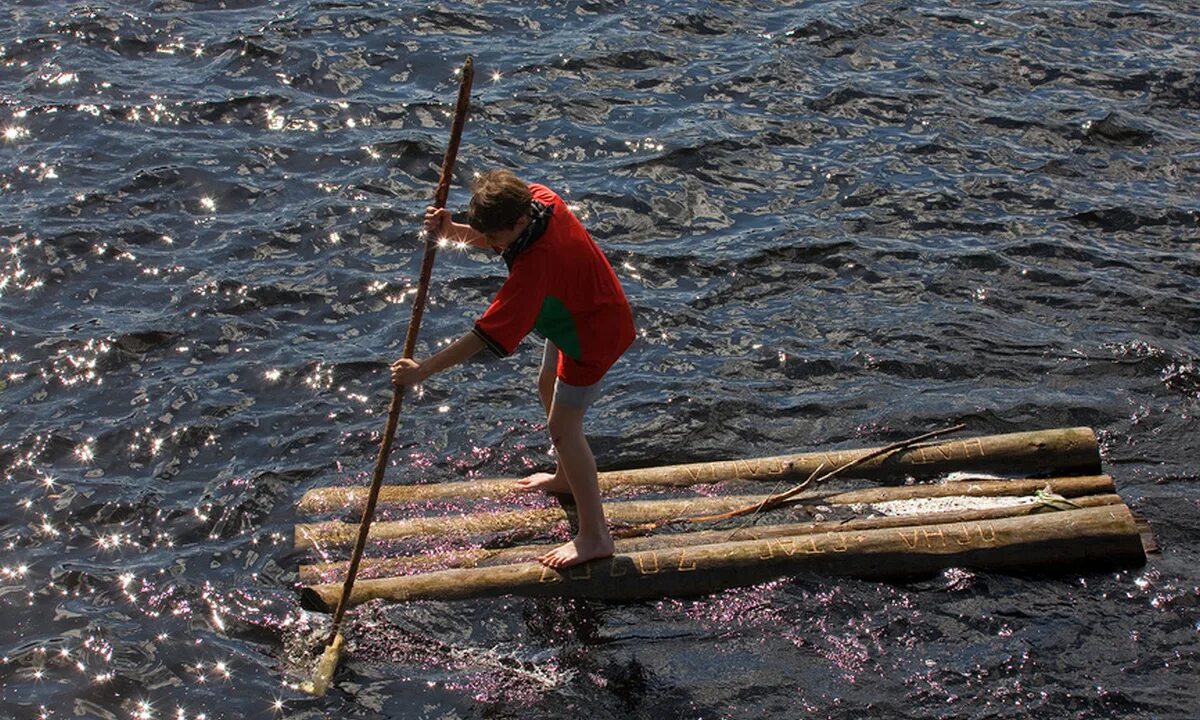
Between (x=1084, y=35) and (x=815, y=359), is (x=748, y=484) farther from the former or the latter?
(x=1084, y=35)

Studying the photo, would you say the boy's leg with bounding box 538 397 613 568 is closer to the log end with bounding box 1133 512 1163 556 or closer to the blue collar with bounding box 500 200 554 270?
the blue collar with bounding box 500 200 554 270

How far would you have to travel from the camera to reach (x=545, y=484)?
26.9 feet

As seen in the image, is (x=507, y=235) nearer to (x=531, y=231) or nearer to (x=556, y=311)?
(x=531, y=231)

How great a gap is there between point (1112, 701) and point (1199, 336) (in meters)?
4.18

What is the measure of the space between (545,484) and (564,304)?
1.52m

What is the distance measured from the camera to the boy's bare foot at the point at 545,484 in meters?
8.19

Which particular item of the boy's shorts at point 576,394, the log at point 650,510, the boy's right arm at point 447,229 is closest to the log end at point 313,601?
the log at point 650,510

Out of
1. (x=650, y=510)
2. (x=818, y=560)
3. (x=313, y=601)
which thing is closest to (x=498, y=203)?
(x=650, y=510)

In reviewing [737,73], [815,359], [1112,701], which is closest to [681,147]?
[737,73]

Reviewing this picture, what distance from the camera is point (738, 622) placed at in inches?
296

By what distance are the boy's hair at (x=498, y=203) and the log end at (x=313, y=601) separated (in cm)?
220

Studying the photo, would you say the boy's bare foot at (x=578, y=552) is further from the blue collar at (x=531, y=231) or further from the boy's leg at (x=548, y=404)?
the blue collar at (x=531, y=231)

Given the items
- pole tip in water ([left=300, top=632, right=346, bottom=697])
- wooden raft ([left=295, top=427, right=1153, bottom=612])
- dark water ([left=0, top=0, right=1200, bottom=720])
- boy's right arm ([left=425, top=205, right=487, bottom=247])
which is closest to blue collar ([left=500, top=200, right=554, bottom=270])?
boy's right arm ([left=425, top=205, right=487, bottom=247])

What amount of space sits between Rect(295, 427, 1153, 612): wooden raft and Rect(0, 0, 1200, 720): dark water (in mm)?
149
